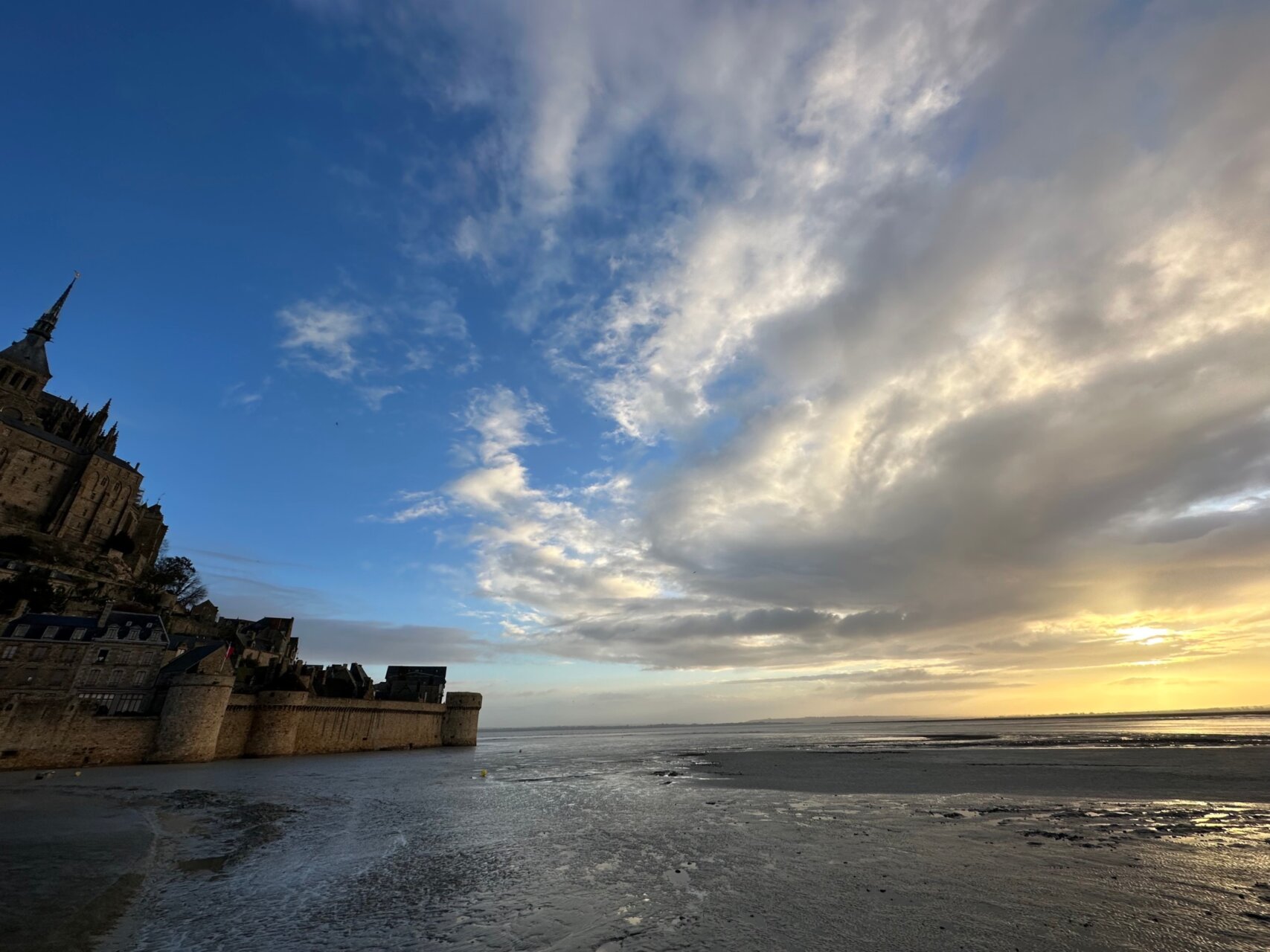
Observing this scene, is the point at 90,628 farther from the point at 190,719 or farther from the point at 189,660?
the point at 190,719

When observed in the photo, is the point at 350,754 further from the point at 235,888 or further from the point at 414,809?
the point at 235,888

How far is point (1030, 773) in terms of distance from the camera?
31969 millimetres

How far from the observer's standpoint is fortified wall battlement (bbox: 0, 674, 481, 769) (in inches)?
1342

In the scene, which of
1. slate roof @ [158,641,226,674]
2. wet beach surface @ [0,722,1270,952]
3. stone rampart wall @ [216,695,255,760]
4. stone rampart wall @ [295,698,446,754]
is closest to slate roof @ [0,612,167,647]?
slate roof @ [158,641,226,674]

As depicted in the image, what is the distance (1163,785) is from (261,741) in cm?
6269

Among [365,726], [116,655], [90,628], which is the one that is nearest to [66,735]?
[116,655]

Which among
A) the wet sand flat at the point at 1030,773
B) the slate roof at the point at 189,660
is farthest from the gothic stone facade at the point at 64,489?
the wet sand flat at the point at 1030,773

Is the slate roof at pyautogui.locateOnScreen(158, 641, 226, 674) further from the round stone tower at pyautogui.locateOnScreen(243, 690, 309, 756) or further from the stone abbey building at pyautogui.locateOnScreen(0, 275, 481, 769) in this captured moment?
the round stone tower at pyautogui.locateOnScreen(243, 690, 309, 756)

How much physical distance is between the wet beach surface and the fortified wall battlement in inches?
299

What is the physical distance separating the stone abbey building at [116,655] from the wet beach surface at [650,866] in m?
10.2

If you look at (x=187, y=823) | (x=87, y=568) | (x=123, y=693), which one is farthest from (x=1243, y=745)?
(x=87, y=568)

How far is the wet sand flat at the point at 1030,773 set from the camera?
2456 cm

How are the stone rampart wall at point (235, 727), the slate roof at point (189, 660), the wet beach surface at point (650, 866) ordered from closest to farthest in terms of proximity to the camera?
the wet beach surface at point (650, 866), the slate roof at point (189, 660), the stone rampart wall at point (235, 727)

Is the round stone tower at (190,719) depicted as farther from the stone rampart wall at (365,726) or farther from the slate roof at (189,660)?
the stone rampart wall at (365,726)
